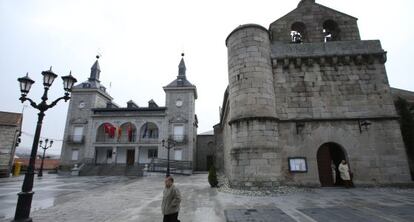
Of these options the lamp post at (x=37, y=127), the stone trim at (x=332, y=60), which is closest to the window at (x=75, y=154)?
the lamp post at (x=37, y=127)

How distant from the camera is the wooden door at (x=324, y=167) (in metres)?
9.49

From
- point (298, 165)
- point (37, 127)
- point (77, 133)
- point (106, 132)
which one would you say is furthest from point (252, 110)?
point (77, 133)

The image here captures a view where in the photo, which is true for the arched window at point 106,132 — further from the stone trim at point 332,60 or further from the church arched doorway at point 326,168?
the church arched doorway at point 326,168

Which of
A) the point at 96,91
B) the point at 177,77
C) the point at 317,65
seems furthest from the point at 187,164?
the point at 317,65

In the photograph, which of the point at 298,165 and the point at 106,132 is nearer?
the point at 298,165

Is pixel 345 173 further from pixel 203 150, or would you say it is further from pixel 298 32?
pixel 203 150

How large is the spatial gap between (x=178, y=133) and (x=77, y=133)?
14.8 meters

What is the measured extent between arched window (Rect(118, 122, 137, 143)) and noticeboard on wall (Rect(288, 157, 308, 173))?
24.1 m

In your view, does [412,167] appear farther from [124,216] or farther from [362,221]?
[124,216]

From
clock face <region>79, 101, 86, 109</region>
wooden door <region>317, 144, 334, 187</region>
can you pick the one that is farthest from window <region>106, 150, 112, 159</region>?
wooden door <region>317, 144, 334, 187</region>

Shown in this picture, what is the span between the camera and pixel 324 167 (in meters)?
9.61

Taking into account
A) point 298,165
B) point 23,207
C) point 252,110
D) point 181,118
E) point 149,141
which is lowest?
point 23,207

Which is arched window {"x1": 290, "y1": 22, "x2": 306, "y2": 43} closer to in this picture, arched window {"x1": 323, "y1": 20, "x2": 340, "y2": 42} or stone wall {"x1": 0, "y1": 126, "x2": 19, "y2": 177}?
arched window {"x1": 323, "y1": 20, "x2": 340, "y2": 42}

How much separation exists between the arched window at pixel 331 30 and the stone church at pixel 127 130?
19.4 meters
